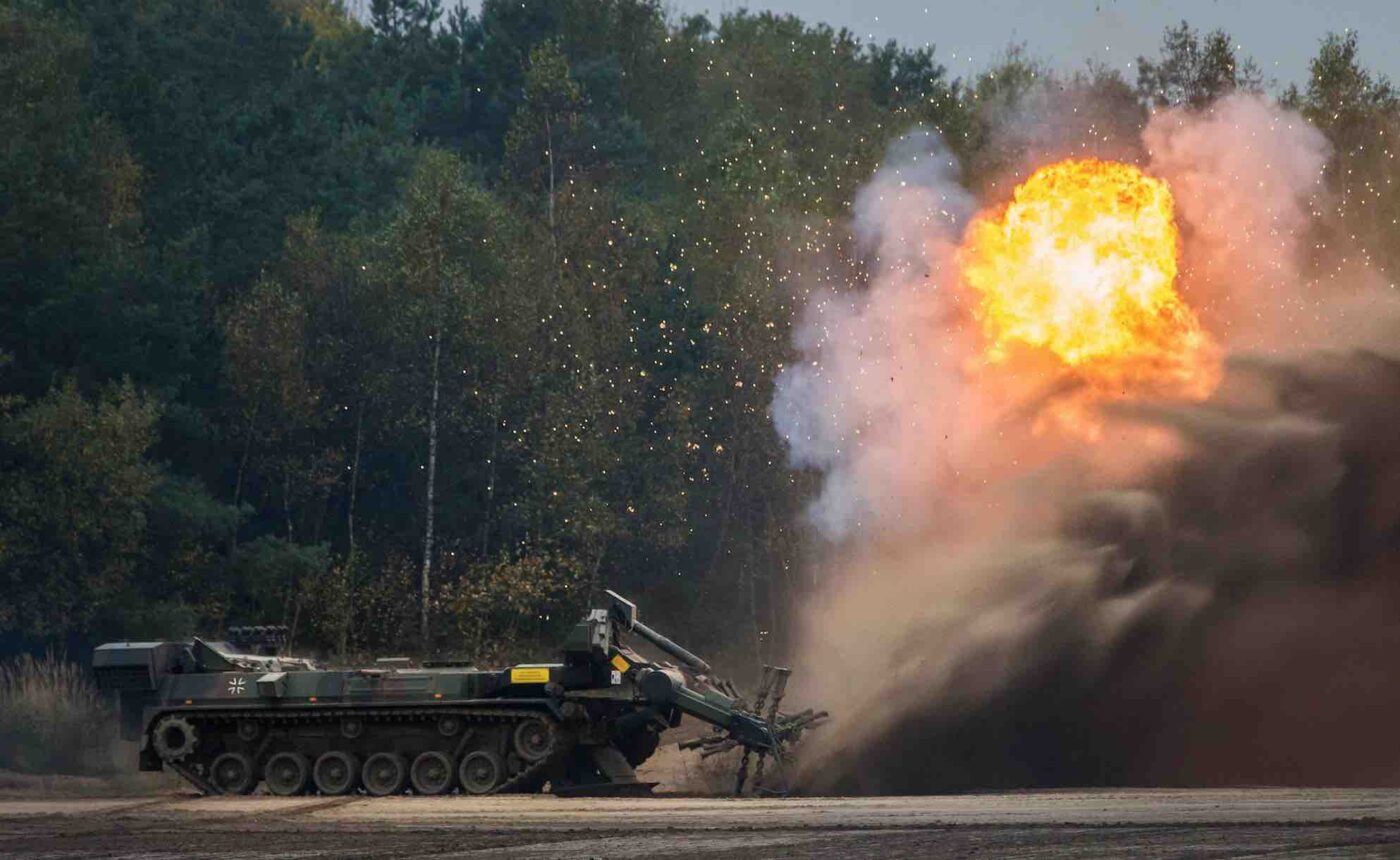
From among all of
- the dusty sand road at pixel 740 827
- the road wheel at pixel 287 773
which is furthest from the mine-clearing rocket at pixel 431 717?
the dusty sand road at pixel 740 827

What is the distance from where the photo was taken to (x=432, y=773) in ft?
103

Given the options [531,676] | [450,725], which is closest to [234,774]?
[450,725]

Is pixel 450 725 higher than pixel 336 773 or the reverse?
higher

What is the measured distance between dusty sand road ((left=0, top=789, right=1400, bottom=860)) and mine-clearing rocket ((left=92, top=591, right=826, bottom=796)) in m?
1.32

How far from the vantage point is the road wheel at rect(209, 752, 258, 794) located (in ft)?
105

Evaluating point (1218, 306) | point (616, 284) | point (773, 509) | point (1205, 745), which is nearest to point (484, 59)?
point (616, 284)

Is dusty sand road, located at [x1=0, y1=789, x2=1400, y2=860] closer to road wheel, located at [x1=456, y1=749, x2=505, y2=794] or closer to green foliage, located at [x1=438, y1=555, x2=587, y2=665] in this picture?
road wheel, located at [x1=456, y1=749, x2=505, y2=794]

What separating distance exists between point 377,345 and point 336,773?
33.3 metres

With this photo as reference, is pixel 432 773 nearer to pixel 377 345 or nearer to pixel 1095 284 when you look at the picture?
pixel 1095 284

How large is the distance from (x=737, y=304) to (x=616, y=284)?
529 cm

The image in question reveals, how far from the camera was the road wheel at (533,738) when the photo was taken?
1214 inches

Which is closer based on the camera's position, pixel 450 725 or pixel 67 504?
pixel 450 725

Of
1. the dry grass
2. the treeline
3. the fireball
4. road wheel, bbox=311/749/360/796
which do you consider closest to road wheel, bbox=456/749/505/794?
road wheel, bbox=311/749/360/796

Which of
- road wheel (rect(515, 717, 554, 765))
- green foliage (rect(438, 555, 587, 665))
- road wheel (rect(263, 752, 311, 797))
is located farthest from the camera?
green foliage (rect(438, 555, 587, 665))
